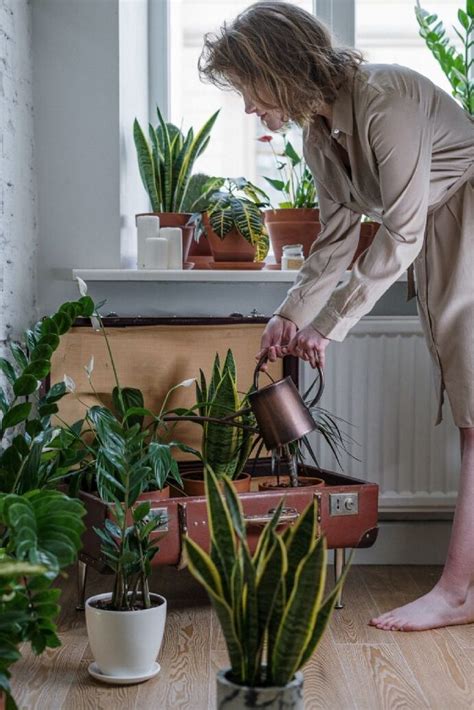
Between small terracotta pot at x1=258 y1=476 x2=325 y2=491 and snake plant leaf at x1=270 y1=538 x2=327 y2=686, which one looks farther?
small terracotta pot at x1=258 y1=476 x2=325 y2=491

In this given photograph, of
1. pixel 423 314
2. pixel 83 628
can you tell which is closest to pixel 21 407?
pixel 83 628

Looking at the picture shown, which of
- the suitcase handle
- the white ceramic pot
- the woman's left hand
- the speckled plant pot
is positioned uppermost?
the woman's left hand

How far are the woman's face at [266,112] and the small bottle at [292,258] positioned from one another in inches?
30.2

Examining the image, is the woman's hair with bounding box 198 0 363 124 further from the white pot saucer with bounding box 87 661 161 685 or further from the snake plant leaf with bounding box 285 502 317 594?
the white pot saucer with bounding box 87 661 161 685

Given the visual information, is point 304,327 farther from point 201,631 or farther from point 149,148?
point 149,148

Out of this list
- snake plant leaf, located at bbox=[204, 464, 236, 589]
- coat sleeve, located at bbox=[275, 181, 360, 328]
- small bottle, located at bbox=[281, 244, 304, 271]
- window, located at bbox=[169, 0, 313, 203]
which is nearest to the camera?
snake plant leaf, located at bbox=[204, 464, 236, 589]

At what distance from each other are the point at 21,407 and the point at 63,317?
24 centimetres

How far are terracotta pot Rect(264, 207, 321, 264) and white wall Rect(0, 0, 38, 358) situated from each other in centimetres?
75

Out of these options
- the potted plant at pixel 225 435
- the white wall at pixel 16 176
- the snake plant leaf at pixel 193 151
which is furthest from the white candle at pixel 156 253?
the potted plant at pixel 225 435

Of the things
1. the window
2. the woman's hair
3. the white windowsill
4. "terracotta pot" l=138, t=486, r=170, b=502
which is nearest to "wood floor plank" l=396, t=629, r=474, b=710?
"terracotta pot" l=138, t=486, r=170, b=502

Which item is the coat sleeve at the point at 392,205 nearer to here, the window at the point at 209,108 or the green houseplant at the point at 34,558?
the green houseplant at the point at 34,558

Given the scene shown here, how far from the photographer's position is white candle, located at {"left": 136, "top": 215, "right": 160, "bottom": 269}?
2.94m

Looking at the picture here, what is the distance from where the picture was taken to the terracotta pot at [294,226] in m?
3.02

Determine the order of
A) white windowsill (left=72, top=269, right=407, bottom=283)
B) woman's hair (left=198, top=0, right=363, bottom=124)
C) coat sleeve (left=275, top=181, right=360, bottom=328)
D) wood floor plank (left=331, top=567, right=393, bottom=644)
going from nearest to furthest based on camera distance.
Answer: woman's hair (left=198, top=0, right=363, bottom=124) < wood floor plank (left=331, top=567, right=393, bottom=644) < coat sleeve (left=275, top=181, right=360, bottom=328) < white windowsill (left=72, top=269, right=407, bottom=283)
